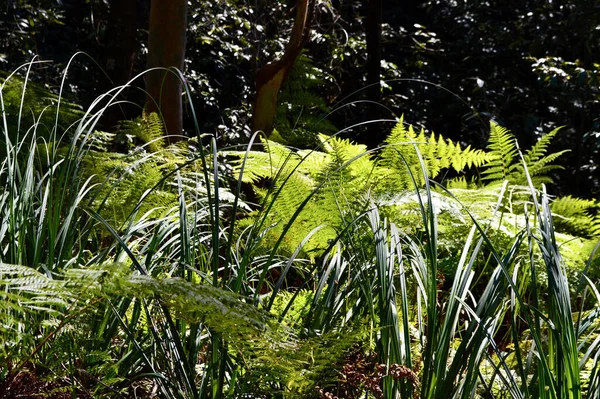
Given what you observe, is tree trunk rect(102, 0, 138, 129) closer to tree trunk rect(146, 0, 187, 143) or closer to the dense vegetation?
the dense vegetation

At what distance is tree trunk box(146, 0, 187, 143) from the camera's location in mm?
3256

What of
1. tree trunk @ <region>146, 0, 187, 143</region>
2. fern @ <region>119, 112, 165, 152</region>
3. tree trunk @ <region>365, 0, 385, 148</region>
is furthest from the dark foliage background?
fern @ <region>119, 112, 165, 152</region>

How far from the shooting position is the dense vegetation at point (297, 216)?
44.8 inches

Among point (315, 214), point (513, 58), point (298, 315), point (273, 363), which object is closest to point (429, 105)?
point (513, 58)

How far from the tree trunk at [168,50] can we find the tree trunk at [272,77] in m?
0.74

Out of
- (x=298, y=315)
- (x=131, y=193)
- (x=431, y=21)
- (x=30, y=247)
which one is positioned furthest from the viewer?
(x=431, y=21)

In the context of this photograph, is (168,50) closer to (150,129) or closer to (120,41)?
(150,129)

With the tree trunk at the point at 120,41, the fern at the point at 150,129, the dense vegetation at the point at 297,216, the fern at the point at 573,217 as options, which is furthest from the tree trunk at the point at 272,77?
the fern at the point at 573,217

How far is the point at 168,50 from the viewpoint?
3.30 meters

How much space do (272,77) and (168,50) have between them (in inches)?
32.1

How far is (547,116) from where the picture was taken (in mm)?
6895

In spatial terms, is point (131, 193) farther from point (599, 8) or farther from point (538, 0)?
point (538, 0)

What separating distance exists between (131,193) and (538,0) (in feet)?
19.0

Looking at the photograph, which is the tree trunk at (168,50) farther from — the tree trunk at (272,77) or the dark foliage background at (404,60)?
the dark foliage background at (404,60)
